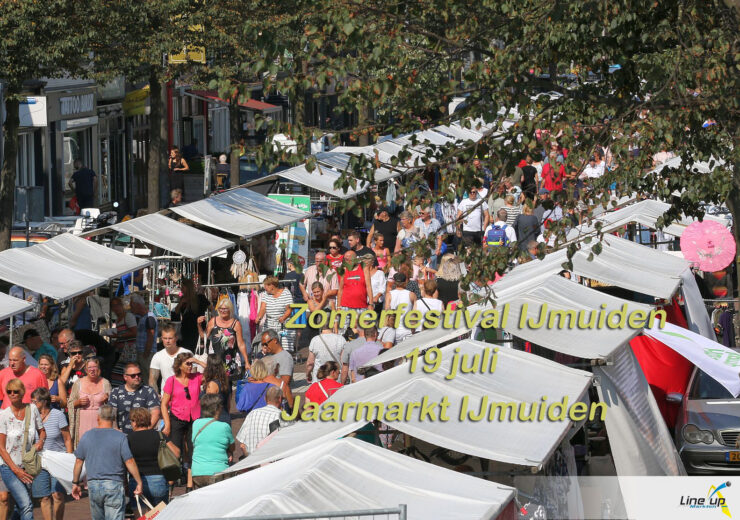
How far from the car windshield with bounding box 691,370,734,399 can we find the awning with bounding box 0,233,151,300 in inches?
283

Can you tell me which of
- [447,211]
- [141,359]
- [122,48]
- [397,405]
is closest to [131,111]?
[122,48]

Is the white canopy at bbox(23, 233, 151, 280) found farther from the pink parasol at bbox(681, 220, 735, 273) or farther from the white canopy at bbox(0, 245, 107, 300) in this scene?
the pink parasol at bbox(681, 220, 735, 273)

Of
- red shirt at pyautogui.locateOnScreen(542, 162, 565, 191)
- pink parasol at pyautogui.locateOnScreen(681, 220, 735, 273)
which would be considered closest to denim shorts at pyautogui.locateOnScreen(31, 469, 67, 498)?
red shirt at pyautogui.locateOnScreen(542, 162, 565, 191)

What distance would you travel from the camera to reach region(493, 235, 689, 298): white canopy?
43.9ft

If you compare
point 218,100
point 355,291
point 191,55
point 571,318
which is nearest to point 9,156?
point 191,55

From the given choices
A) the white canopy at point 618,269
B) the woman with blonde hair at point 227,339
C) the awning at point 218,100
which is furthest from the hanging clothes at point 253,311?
the awning at point 218,100

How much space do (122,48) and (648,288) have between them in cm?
1682

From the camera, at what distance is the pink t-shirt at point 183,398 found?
12438 mm

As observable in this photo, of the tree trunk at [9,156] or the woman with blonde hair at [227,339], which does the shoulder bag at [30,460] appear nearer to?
the woman with blonde hair at [227,339]

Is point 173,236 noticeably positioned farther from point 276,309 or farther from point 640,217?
point 640,217

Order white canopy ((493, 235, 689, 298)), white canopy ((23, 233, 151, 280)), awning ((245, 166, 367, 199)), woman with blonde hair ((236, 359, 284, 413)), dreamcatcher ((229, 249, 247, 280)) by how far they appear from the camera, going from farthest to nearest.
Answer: awning ((245, 166, 367, 199)) → dreamcatcher ((229, 249, 247, 280)) → white canopy ((23, 233, 151, 280)) → white canopy ((493, 235, 689, 298)) → woman with blonde hair ((236, 359, 284, 413))

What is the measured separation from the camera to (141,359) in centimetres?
1678

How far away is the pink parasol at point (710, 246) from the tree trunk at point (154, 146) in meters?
16.3

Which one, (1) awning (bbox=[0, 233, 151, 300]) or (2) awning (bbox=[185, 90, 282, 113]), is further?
(2) awning (bbox=[185, 90, 282, 113])
